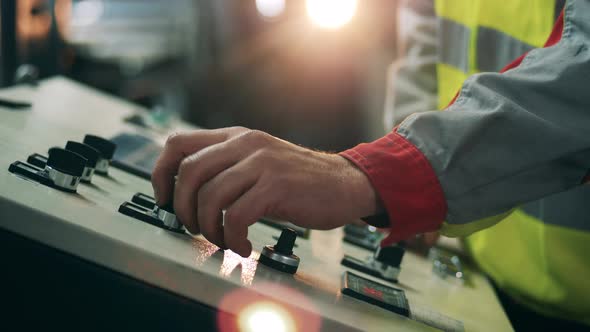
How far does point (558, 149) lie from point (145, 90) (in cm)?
373

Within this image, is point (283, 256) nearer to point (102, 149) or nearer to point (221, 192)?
point (221, 192)

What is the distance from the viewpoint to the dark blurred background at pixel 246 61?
12.9ft

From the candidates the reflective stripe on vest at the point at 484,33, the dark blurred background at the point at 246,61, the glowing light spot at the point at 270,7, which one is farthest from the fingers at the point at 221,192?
the glowing light spot at the point at 270,7

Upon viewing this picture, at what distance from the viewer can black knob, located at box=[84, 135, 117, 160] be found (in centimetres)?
82

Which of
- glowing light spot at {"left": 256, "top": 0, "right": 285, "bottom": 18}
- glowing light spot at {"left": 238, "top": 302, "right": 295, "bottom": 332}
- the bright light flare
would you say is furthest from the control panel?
glowing light spot at {"left": 256, "top": 0, "right": 285, "bottom": 18}

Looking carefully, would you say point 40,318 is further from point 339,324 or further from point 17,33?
point 17,33

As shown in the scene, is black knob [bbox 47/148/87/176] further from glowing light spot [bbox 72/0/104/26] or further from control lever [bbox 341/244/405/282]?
glowing light spot [bbox 72/0/104/26]

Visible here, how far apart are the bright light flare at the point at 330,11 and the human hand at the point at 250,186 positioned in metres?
2.62

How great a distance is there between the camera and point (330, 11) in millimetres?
3168

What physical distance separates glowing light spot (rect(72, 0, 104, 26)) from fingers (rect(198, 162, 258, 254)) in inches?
139

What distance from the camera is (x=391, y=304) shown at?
677 mm

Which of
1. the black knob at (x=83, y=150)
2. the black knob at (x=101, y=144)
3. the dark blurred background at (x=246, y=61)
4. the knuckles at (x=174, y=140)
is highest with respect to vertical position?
the knuckles at (x=174, y=140)

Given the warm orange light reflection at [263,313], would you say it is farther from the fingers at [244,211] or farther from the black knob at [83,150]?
the black knob at [83,150]

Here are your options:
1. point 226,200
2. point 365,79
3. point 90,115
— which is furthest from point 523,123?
point 365,79
